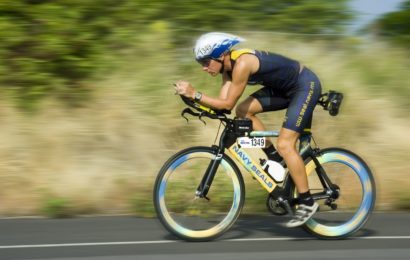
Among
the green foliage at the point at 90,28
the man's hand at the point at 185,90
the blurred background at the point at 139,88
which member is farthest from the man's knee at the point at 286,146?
the green foliage at the point at 90,28

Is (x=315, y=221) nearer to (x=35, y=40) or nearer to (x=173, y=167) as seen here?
(x=173, y=167)

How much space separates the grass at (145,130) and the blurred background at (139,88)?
0.7 inches

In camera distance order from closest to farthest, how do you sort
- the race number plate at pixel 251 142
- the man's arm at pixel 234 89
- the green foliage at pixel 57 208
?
the man's arm at pixel 234 89 → the race number plate at pixel 251 142 → the green foliage at pixel 57 208

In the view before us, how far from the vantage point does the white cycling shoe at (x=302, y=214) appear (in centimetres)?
693

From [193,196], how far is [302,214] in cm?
111

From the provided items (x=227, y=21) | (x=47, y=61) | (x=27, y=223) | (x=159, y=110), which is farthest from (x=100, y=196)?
(x=227, y=21)

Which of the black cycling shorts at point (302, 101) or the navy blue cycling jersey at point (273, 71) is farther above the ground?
the navy blue cycling jersey at point (273, 71)

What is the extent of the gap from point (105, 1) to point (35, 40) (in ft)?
4.16

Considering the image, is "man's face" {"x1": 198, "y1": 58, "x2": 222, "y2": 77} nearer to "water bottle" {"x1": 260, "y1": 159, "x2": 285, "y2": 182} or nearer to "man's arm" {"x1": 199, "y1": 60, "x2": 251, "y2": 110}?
"man's arm" {"x1": 199, "y1": 60, "x2": 251, "y2": 110}

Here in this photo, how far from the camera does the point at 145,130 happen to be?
10039 millimetres

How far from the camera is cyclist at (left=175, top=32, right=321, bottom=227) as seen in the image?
6.71 meters

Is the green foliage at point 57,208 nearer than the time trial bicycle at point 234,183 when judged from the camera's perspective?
No

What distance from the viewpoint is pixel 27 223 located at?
315 inches

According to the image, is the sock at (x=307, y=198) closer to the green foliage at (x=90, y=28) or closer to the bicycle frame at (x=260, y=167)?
the bicycle frame at (x=260, y=167)
